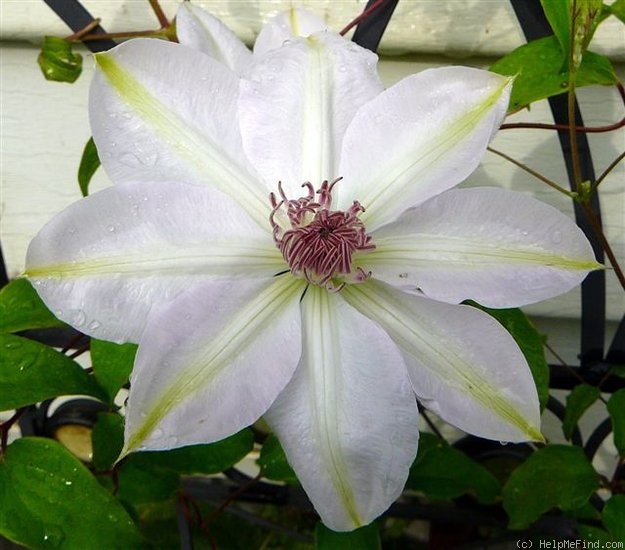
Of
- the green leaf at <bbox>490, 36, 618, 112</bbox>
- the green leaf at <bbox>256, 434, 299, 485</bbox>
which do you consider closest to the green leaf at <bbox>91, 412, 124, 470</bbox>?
the green leaf at <bbox>256, 434, 299, 485</bbox>

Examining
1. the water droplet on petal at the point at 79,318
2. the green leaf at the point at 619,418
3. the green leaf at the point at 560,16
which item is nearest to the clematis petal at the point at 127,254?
the water droplet on petal at the point at 79,318

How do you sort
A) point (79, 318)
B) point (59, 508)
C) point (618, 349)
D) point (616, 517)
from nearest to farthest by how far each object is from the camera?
point (79, 318) < point (59, 508) < point (616, 517) < point (618, 349)

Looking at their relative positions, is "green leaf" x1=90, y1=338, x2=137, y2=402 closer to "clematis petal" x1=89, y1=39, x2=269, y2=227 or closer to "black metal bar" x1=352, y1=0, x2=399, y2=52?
"clematis petal" x1=89, y1=39, x2=269, y2=227

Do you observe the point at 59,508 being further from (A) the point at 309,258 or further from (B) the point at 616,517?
(B) the point at 616,517

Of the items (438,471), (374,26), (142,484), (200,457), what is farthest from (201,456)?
(374,26)

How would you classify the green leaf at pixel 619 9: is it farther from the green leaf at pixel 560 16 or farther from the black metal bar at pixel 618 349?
the black metal bar at pixel 618 349

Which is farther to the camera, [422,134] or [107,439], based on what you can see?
[107,439]
